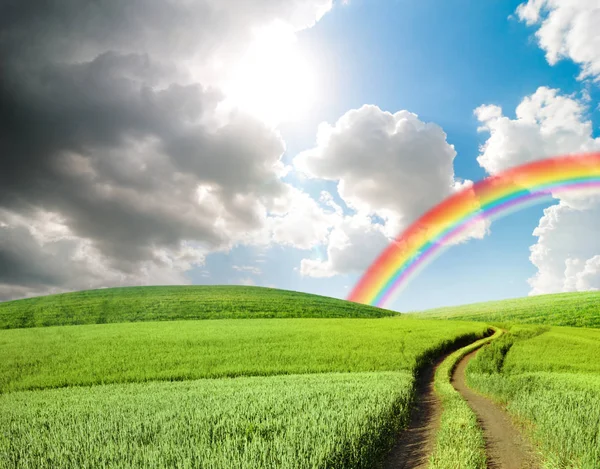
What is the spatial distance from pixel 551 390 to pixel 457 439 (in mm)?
8787

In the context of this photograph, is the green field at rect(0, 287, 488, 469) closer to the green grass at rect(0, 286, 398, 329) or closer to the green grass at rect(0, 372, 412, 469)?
the green grass at rect(0, 372, 412, 469)

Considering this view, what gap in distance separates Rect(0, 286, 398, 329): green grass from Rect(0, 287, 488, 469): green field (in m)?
17.4

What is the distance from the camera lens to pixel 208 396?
13461 millimetres

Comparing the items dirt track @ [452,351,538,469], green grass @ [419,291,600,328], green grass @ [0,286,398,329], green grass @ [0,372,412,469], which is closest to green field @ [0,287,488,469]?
green grass @ [0,372,412,469]

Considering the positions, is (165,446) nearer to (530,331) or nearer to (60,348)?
(60,348)

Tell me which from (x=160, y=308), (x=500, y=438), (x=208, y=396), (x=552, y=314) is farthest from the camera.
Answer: (x=160, y=308)

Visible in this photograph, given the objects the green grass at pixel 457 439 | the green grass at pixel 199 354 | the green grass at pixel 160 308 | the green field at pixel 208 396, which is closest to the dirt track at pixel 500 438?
the green grass at pixel 457 439

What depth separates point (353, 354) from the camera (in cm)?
2453

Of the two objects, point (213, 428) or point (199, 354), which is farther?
point (199, 354)

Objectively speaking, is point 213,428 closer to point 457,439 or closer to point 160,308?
point 457,439

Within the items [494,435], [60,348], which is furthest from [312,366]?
[60,348]

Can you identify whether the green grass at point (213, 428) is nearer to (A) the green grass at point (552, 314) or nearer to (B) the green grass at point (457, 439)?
(B) the green grass at point (457, 439)

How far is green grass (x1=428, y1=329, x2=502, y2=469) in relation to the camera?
27.1 feet

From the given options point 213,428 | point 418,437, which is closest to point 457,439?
point 418,437
